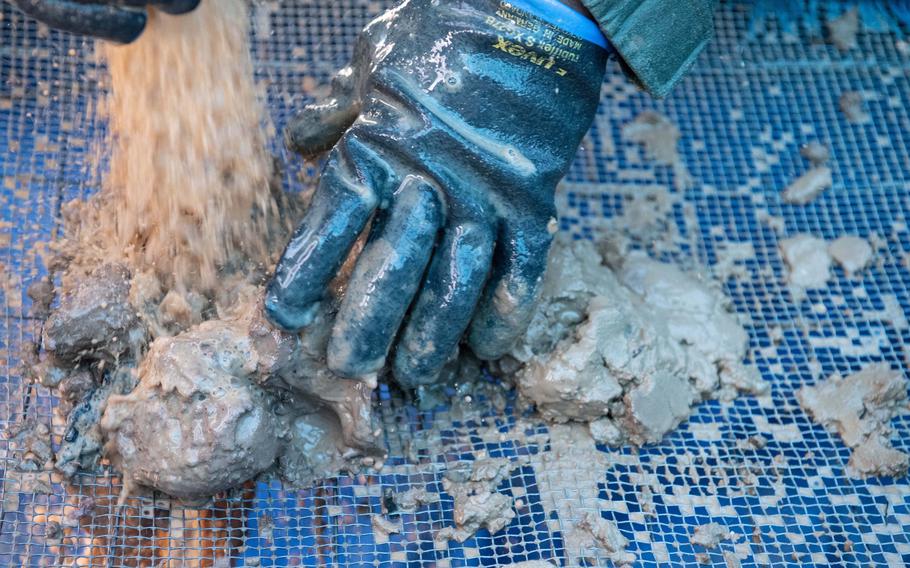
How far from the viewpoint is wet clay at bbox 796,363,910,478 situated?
1861mm

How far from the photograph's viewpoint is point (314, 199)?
162 cm

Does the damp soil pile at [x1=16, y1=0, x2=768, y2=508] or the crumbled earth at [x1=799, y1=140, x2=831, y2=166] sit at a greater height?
the crumbled earth at [x1=799, y1=140, x2=831, y2=166]

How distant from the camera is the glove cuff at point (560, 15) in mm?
1642

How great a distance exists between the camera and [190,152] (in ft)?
6.06

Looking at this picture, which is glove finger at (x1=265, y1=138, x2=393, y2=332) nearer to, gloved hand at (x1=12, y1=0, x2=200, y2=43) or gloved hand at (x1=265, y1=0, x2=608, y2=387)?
gloved hand at (x1=265, y1=0, x2=608, y2=387)

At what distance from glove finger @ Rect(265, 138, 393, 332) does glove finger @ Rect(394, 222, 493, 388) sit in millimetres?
159

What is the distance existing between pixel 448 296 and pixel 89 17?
744mm

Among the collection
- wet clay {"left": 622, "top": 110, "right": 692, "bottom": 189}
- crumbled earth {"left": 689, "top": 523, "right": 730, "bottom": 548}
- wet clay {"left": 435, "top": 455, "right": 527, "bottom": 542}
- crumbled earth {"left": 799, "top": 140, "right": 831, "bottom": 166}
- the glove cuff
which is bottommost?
wet clay {"left": 435, "top": 455, "right": 527, "bottom": 542}

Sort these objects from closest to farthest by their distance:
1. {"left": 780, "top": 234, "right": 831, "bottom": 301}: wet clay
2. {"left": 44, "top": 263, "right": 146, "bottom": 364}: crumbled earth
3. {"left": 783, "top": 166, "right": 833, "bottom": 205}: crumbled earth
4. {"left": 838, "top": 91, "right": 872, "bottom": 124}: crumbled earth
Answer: {"left": 44, "top": 263, "right": 146, "bottom": 364}: crumbled earth, {"left": 780, "top": 234, "right": 831, "bottom": 301}: wet clay, {"left": 783, "top": 166, "right": 833, "bottom": 205}: crumbled earth, {"left": 838, "top": 91, "right": 872, "bottom": 124}: crumbled earth

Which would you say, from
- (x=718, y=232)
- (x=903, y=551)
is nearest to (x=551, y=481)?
(x=903, y=551)

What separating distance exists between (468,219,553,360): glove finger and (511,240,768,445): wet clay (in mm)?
125

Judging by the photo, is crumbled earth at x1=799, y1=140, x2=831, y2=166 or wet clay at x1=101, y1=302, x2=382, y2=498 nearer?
wet clay at x1=101, y1=302, x2=382, y2=498

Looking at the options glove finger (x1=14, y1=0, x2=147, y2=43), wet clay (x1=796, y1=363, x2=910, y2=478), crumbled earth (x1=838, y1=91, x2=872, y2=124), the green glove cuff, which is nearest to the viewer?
glove finger (x1=14, y1=0, x2=147, y2=43)

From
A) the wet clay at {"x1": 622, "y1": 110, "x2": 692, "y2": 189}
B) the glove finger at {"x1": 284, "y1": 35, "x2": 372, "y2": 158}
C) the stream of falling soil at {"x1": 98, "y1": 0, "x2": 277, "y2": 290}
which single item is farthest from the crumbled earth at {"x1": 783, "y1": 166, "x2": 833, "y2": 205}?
the stream of falling soil at {"x1": 98, "y1": 0, "x2": 277, "y2": 290}
